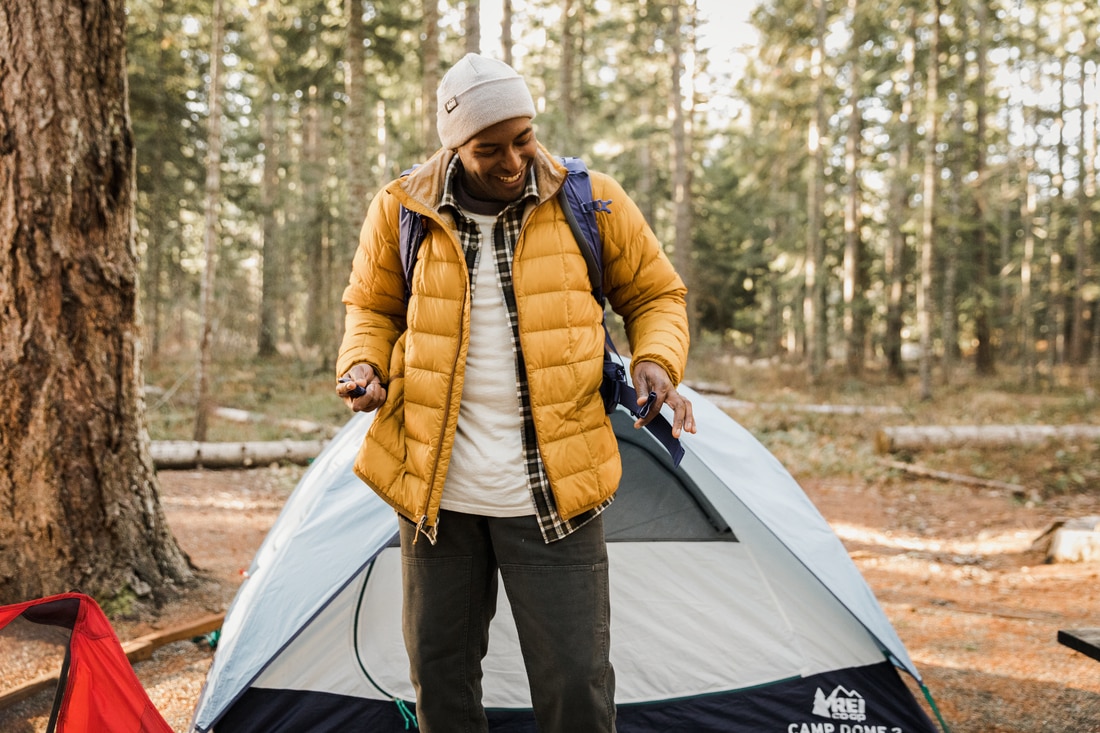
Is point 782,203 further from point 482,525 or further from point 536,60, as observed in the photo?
point 482,525

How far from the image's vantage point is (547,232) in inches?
71.3

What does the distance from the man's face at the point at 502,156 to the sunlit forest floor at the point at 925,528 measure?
1.74 meters

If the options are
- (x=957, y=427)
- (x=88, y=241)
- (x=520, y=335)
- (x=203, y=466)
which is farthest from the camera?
(x=957, y=427)

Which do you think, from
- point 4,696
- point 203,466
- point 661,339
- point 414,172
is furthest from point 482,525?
point 203,466

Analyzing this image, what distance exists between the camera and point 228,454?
8.74 m

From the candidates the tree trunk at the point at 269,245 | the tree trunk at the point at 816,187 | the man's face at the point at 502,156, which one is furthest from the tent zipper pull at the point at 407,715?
the tree trunk at the point at 816,187

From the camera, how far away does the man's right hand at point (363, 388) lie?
1780 millimetres

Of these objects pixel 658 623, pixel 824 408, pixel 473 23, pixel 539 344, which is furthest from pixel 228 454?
pixel 824 408

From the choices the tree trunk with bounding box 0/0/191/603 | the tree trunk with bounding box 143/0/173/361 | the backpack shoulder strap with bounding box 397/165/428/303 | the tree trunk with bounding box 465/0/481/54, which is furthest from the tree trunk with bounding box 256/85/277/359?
the backpack shoulder strap with bounding box 397/165/428/303

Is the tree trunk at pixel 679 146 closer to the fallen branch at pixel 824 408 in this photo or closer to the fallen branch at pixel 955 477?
the fallen branch at pixel 824 408

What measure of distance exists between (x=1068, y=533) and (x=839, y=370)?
15.0 meters

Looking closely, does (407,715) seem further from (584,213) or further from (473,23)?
(473,23)

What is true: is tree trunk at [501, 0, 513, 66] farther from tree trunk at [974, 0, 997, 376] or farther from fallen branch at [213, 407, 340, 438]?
tree trunk at [974, 0, 997, 376]

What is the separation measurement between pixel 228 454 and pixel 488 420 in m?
7.83
